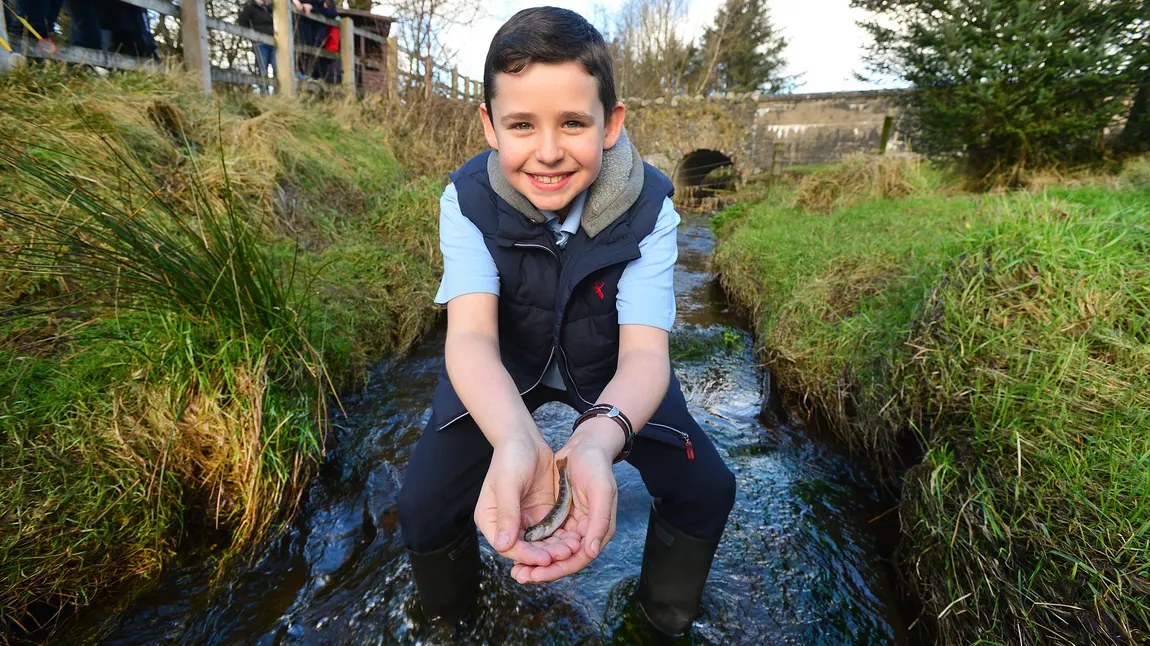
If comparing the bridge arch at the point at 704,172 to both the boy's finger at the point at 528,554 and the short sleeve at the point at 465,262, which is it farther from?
the boy's finger at the point at 528,554

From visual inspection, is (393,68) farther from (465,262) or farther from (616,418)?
(616,418)

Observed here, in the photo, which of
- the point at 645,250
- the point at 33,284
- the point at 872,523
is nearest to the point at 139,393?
the point at 33,284

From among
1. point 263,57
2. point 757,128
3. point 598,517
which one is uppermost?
point 757,128

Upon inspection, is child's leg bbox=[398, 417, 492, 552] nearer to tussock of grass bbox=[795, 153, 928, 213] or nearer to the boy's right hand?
the boy's right hand

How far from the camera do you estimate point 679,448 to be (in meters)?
1.87

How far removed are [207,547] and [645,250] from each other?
2269 mm

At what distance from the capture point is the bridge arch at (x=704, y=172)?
16328 mm

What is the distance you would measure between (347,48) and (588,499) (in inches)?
424

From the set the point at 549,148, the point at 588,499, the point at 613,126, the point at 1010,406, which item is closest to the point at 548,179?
the point at 549,148

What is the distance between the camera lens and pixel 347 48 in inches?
384

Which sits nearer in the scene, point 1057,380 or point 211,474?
point 1057,380

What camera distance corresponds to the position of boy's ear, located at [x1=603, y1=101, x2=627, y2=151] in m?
1.82

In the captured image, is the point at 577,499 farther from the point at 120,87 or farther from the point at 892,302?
the point at 120,87

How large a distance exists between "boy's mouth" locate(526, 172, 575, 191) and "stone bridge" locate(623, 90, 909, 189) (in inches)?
576
